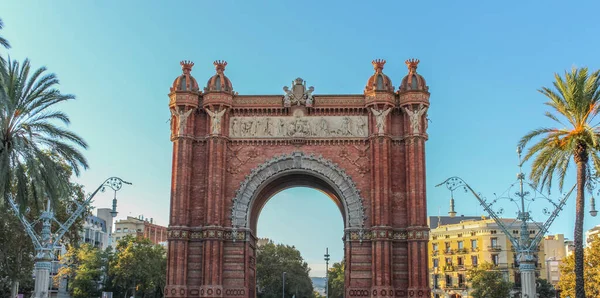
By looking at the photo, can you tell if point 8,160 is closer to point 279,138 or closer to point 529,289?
point 279,138

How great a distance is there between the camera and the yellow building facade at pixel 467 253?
6900cm

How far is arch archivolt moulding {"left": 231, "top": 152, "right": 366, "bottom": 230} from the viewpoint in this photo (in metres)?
32.3

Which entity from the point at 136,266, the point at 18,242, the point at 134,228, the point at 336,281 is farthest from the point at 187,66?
the point at 134,228

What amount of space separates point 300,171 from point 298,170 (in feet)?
0.48

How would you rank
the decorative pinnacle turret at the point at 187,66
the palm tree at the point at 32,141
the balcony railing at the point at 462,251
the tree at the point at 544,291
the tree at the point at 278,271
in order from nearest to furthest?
the palm tree at the point at 32,141 < the decorative pinnacle turret at the point at 187,66 < the tree at the point at 544,291 < the balcony railing at the point at 462,251 < the tree at the point at 278,271

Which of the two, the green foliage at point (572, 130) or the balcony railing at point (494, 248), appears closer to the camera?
the green foliage at point (572, 130)

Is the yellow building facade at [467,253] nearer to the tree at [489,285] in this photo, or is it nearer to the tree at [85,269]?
the tree at [489,285]

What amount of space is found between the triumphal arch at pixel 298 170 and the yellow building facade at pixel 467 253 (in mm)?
37430

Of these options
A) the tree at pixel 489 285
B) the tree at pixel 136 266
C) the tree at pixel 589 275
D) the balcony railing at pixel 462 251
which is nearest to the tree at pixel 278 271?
the tree at pixel 136 266

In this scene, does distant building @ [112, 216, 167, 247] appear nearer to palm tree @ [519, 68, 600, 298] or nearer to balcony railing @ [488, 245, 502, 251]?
balcony railing @ [488, 245, 502, 251]

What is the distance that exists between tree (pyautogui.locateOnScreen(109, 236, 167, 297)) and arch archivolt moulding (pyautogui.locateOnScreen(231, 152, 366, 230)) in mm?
26682

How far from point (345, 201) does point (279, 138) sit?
460 cm

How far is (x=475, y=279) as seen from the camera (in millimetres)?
61000

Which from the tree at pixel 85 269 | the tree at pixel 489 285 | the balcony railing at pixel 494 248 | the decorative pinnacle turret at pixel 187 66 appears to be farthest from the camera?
the balcony railing at pixel 494 248
